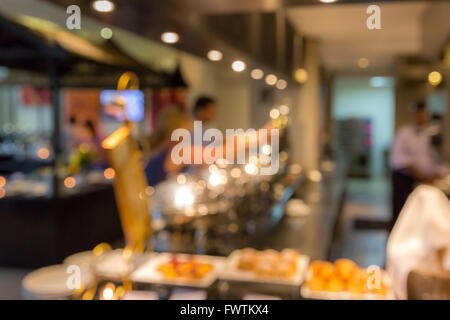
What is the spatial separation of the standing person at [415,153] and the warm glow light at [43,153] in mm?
3929

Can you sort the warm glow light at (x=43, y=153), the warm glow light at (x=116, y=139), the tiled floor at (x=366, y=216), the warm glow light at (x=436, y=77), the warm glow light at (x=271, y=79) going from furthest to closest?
the warm glow light at (x=43, y=153) → the tiled floor at (x=366, y=216) → the warm glow light at (x=271, y=79) → the warm glow light at (x=436, y=77) → the warm glow light at (x=116, y=139)

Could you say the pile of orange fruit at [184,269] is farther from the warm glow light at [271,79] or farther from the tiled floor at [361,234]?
the warm glow light at [271,79]

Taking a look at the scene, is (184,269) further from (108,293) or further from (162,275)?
(108,293)

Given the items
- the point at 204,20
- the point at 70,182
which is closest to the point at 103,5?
the point at 204,20

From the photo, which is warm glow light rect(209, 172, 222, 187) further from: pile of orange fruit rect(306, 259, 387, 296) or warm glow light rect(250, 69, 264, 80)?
pile of orange fruit rect(306, 259, 387, 296)

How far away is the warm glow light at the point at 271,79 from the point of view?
242 centimetres

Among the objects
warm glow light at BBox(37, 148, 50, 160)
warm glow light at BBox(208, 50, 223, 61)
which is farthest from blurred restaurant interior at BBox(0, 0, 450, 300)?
warm glow light at BBox(37, 148, 50, 160)

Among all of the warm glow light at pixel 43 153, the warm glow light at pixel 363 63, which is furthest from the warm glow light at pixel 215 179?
the warm glow light at pixel 43 153

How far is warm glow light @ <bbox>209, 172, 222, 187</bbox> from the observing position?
206 cm

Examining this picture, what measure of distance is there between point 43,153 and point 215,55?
4067 mm

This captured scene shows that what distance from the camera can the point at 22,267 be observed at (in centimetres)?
355

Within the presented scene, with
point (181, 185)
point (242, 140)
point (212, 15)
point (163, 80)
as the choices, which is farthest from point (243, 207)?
point (163, 80)

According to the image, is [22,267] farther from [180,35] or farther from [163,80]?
[180,35]

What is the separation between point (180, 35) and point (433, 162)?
1.53m
